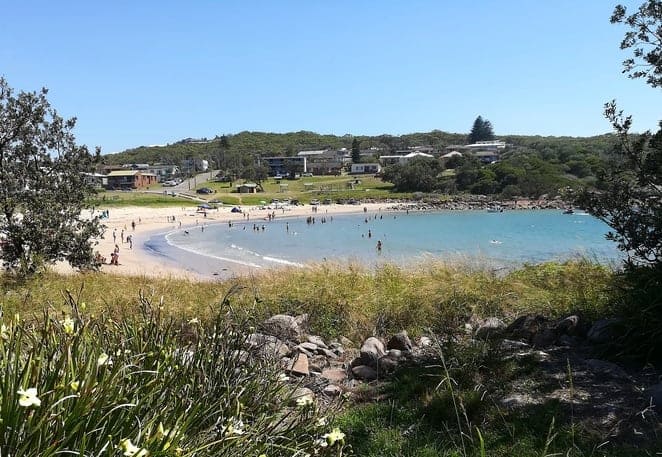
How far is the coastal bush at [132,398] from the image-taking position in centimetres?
193

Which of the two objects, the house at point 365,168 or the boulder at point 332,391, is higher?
the house at point 365,168

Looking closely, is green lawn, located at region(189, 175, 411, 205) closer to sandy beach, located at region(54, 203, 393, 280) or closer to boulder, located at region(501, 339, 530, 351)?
sandy beach, located at region(54, 203, 393, 280)

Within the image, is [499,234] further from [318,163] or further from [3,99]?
[318,163]

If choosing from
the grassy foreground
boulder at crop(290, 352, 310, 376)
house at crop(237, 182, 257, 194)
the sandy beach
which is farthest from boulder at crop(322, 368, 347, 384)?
house at crop(237, 182, 257, 194)

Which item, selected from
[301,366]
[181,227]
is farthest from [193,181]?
[301,366]

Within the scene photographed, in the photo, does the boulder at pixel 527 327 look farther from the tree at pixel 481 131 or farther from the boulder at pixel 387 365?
the tree at pixel 481 131

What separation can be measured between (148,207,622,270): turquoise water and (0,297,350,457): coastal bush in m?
25.1

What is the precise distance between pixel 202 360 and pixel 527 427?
8.66ft

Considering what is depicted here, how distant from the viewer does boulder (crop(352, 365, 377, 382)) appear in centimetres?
573

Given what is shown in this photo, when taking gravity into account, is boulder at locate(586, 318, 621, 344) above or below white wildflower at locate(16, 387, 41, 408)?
below

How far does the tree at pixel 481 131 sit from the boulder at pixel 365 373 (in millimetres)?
200572

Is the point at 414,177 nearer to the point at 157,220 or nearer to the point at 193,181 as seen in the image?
the point at 193,181

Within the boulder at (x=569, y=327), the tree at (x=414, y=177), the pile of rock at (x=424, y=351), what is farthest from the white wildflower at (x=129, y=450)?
the tree at (x=414, y=177)

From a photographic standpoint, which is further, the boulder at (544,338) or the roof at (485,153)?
the roof at (485,153)
